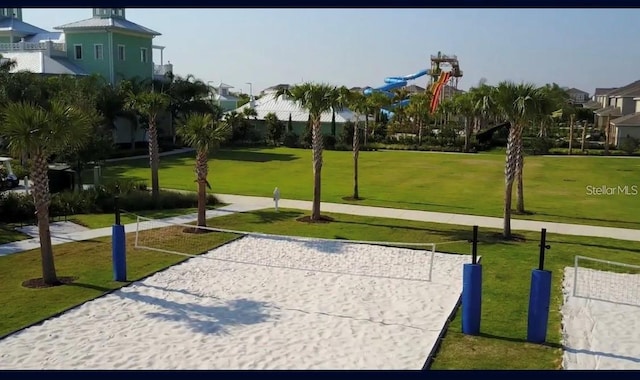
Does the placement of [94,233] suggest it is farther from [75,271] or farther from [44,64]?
[44,64]

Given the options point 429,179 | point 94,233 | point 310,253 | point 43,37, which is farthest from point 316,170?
point 43,37

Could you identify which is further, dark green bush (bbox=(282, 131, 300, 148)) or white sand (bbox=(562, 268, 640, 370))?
dark green bush (bbox=(282, 131, 300, 148))

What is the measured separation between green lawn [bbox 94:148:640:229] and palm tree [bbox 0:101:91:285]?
13634 millimetres

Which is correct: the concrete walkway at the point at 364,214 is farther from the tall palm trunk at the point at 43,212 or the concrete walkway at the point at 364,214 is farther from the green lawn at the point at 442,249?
the tall palm trunk at the point at 43,212

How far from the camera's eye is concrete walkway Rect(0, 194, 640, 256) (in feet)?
56.8

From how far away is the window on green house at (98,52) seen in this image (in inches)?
1924

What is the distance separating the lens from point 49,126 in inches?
477

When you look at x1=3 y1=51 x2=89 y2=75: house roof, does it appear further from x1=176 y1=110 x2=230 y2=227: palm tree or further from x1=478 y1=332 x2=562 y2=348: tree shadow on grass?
x1=478 y1=332 x2=562 y2=348: tree shadow on grass

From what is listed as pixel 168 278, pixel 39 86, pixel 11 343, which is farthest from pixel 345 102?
pixel 39 86

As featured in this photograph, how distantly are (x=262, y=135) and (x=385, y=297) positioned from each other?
46.0 metres

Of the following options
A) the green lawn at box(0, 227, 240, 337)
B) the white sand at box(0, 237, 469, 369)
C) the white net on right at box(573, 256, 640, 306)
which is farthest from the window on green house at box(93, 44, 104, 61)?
the white net on right at box(573, 256, 640, 306)

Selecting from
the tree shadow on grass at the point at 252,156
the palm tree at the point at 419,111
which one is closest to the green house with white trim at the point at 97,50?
the tree shadow on grass at the point at 252,156

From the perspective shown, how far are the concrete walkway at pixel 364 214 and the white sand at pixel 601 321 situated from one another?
5075 mm
